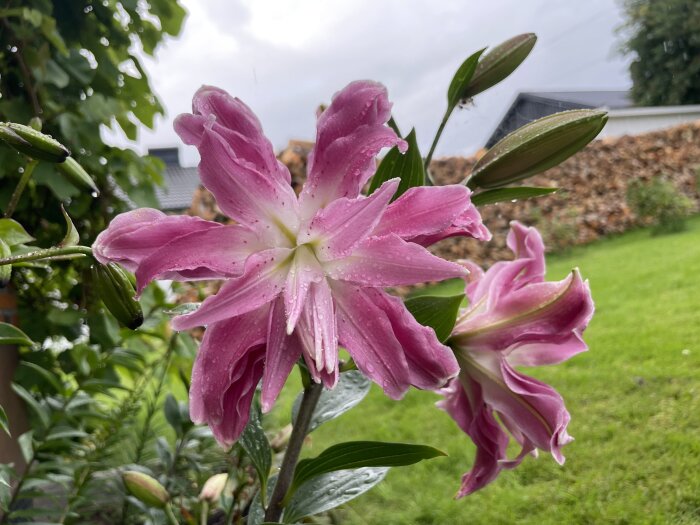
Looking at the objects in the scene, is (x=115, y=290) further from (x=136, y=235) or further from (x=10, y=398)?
(x=10, y=398)

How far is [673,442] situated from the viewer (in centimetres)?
107

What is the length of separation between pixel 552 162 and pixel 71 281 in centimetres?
86

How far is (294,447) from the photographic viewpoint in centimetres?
33

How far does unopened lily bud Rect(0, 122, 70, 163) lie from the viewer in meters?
0.26

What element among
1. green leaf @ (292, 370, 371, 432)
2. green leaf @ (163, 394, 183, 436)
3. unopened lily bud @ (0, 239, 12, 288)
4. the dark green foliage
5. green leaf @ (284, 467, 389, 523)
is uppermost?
unopened lily bud @ (0, 239, 12, 288)

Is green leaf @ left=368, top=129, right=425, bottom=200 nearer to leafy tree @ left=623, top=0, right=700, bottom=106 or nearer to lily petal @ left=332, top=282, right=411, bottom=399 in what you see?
lily petal @ left=332, top=282, right=411, bottom=399

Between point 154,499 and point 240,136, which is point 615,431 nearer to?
point 154,499

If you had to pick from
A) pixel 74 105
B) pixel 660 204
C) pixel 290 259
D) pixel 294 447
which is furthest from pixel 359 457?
pixel 660 204

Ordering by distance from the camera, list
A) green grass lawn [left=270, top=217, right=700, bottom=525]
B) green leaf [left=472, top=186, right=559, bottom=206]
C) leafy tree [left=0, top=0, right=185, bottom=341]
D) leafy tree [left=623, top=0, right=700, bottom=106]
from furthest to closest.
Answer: leafy tree [left=623, top=0, right=700, bottom=106] → green grass lawn [left=270, top=217, right=700, bottom=525] → leafy tree [left=0, top=0, right=185, bottom=341] → green leaf [left=472, top=186, right=559, bottom=206]

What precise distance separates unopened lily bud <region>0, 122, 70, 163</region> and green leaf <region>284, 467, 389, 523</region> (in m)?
0.23

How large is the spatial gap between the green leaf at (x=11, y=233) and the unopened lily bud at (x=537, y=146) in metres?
0.26

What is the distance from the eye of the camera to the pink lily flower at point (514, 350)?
33 cm

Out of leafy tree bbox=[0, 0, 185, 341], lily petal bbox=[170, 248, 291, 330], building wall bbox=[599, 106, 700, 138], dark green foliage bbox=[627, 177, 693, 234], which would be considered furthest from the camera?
building wall bbox=[599, 106, 700, 138]

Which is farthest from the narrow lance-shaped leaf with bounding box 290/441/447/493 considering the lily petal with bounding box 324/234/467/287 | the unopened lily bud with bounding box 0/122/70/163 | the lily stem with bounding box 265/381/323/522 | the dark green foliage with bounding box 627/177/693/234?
the dark green foliage with bounding box 627/177/693/234
